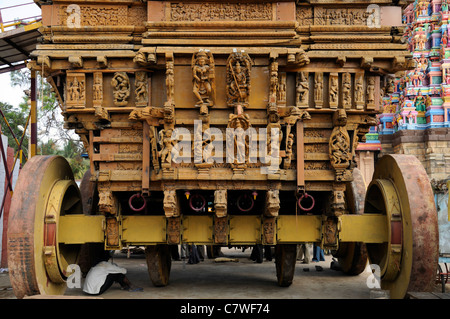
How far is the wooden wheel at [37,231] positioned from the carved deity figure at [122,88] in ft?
4.43

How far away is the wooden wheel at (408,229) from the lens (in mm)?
6227

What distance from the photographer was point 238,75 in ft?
21.1

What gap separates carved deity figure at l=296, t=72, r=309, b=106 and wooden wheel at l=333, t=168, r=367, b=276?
293 centimetres

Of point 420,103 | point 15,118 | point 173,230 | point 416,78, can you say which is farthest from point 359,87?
point 15,118

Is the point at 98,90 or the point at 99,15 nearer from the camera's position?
the point at 98,90

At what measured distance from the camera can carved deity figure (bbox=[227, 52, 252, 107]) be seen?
6461 millimetres

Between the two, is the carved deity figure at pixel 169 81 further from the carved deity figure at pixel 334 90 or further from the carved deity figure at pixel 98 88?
the carved deity figure at pixel 334 90

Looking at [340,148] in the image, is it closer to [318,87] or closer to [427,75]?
[318,87]

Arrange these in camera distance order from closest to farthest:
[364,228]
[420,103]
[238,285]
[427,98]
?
1. [364,228]
2. [238,285]
3. [427,98]
4. [420,103]

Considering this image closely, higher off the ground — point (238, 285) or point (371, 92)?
point (371, 92)

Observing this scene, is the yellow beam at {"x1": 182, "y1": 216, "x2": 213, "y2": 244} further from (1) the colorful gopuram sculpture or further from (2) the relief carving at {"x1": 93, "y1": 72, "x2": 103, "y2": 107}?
(1) the colorful gopuram sculpture

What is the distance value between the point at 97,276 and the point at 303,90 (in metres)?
4.44

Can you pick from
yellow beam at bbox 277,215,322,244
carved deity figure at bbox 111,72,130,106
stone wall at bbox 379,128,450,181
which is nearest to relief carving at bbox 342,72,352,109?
yellow beam at bbox 277,215,322,244

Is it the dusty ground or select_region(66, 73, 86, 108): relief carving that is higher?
select_region(66, 73, 86, 108): relief carving
